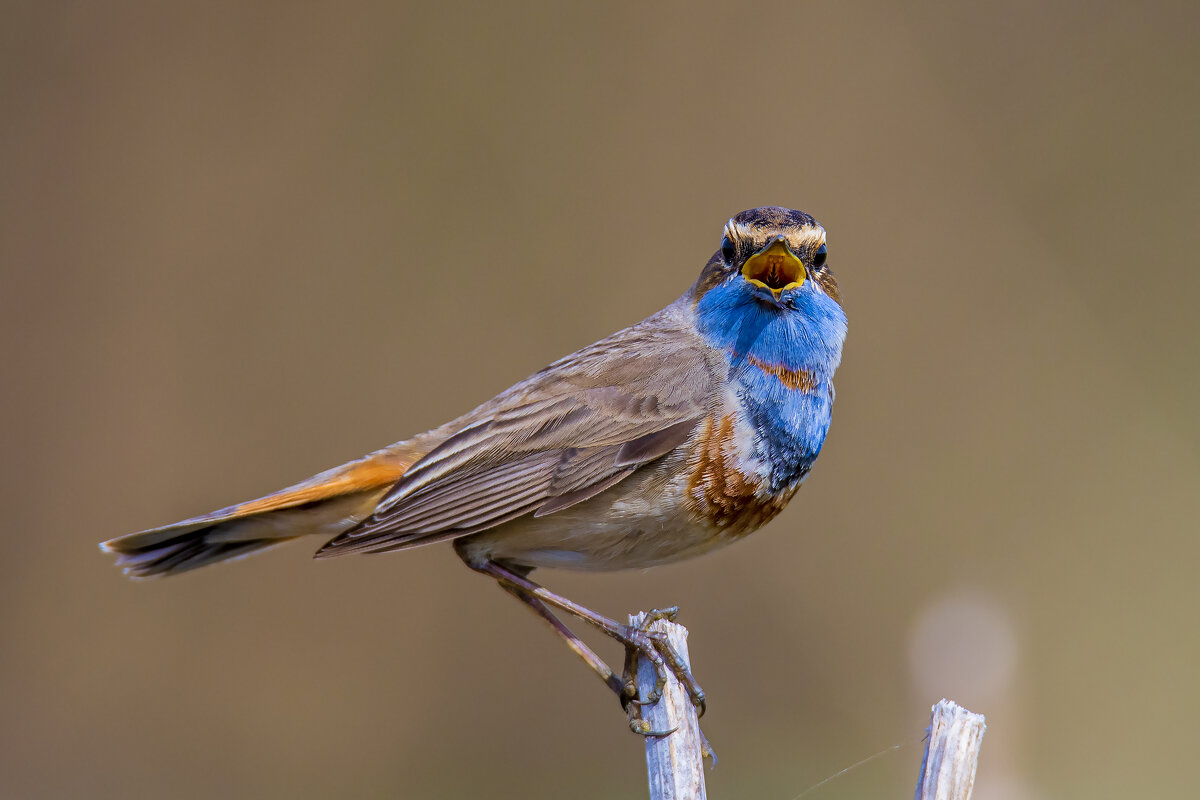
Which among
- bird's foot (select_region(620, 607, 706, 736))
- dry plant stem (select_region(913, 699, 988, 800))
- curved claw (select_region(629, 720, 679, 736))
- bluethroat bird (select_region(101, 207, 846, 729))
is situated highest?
bluethroat bird (select_region(101, 207, 846, 729))

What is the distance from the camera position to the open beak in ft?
12.8

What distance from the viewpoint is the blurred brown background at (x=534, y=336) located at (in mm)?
6410

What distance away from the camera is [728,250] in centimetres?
407

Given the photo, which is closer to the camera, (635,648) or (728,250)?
(635,648)

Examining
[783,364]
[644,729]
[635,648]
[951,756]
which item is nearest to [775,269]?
[783,364]

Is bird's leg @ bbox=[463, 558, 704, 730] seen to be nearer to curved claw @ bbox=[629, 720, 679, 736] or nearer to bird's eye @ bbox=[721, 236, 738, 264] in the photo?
curved claw @ bbox=[629, 720, 679, 736]

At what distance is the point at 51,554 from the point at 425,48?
3703 mm

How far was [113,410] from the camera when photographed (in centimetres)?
696

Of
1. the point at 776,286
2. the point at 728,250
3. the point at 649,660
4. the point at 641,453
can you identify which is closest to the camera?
the point at 649,660

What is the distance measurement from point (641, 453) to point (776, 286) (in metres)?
0.72

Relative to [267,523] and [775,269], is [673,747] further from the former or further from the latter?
[267,523]

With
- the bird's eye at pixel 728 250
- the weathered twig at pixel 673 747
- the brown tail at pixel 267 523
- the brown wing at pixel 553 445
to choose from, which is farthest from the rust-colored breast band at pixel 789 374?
the brown tail at pixel 267 523

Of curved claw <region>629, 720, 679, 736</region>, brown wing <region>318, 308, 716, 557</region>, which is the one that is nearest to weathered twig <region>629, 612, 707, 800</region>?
curved claw <region>629, 720, 679, 736</region>

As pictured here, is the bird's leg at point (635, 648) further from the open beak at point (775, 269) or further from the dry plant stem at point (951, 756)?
the open beak at point (775, 269)
